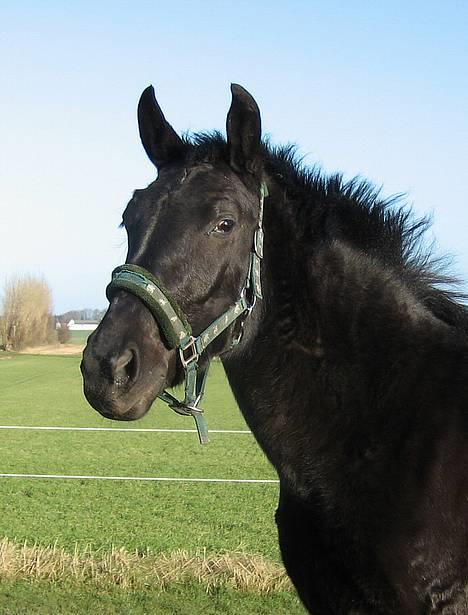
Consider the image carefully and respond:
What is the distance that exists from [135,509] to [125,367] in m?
7.63

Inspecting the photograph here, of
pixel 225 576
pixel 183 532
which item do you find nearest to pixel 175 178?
pixel 225 576

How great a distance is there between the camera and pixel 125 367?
2.48 metres

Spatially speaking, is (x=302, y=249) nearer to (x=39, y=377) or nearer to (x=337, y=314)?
(x=337, y=314)

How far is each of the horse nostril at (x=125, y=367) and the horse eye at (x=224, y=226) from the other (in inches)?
21.9

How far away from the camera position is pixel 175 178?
2.80 m

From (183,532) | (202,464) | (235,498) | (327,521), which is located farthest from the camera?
(202,464)

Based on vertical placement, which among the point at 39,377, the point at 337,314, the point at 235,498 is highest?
the point at 337,314

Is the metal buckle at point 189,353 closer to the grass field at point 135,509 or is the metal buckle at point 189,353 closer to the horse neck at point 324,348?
the horse neck at point 324,348

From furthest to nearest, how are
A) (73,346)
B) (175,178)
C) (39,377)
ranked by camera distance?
(73,346), (39,377), (175,178)

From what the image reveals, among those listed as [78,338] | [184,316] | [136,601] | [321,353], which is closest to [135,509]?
[136,601]

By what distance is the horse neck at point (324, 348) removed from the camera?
9.13ft

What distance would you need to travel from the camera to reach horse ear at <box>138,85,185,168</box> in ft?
10.0

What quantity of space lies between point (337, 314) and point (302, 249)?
0.29m

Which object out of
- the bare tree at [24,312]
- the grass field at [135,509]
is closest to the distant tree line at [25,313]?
the bare tree at [24,312]
